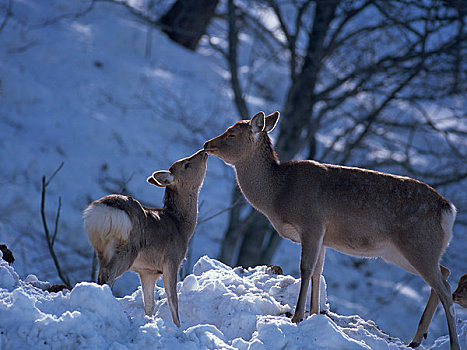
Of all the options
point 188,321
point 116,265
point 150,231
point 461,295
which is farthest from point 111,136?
point 461,295

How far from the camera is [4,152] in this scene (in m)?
13.4

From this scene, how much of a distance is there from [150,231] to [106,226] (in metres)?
0.76

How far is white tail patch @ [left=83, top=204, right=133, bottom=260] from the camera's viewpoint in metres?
5.50

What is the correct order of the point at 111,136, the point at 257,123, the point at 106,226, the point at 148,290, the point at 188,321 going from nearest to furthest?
the point at 106,226 → the point at 188,321 → the point at 148,290 → the point at 257,123 → the point at 111,136

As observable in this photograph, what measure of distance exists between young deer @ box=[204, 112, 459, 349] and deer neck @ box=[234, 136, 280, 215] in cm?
2

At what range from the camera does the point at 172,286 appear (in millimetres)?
6141

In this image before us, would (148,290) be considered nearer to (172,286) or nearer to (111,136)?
(172,286)

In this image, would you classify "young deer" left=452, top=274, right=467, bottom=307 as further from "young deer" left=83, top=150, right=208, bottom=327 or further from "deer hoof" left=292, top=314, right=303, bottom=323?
"young deer" left=83, top=150, right=208, bottom=327

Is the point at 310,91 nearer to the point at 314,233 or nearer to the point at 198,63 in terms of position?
the point at 198,63

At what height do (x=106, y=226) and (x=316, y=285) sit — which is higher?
(x=106, y=226)

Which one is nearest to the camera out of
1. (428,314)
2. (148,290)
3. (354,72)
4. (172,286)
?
(172,286)

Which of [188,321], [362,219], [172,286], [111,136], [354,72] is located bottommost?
[111,136]

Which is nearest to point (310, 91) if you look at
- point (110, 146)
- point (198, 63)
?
point (110, 146)

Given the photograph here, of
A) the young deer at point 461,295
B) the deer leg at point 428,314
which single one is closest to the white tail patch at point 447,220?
the deer leg at point 428,314
